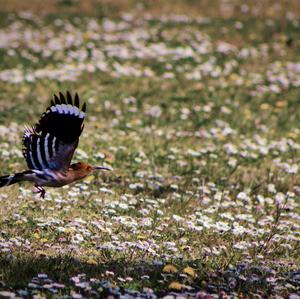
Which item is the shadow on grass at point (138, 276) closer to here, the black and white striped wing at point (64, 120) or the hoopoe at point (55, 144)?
the hoopoe at point (55, 144)

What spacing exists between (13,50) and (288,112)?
5512 mm

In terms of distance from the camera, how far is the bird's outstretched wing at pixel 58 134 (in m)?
5.51

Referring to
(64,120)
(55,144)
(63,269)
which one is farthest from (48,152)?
(63,269)

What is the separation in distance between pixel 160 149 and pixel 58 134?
13.1 ft

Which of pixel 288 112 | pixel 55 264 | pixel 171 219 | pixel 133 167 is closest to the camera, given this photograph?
pixel 55 264

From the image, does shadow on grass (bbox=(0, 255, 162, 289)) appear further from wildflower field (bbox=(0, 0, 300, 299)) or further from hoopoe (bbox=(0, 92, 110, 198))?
hoopoe (bbox=(0, 92, 110, 198))

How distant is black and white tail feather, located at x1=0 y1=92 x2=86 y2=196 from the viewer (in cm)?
550

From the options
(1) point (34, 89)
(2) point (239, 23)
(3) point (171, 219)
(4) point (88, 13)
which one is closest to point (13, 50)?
(1) point (34, 89)

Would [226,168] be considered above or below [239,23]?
below

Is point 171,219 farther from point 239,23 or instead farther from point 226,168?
point 239,23

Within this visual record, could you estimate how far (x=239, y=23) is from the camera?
1642cm

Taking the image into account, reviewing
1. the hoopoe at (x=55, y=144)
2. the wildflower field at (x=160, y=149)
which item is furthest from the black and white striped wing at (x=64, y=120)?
the wildflower field at (x=160, y=149)

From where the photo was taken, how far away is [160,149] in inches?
372

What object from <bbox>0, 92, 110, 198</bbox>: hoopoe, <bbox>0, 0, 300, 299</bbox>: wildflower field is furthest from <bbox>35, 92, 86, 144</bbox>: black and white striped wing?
<bbox>0, 0, 300, 299</bbox>: wildflower field
